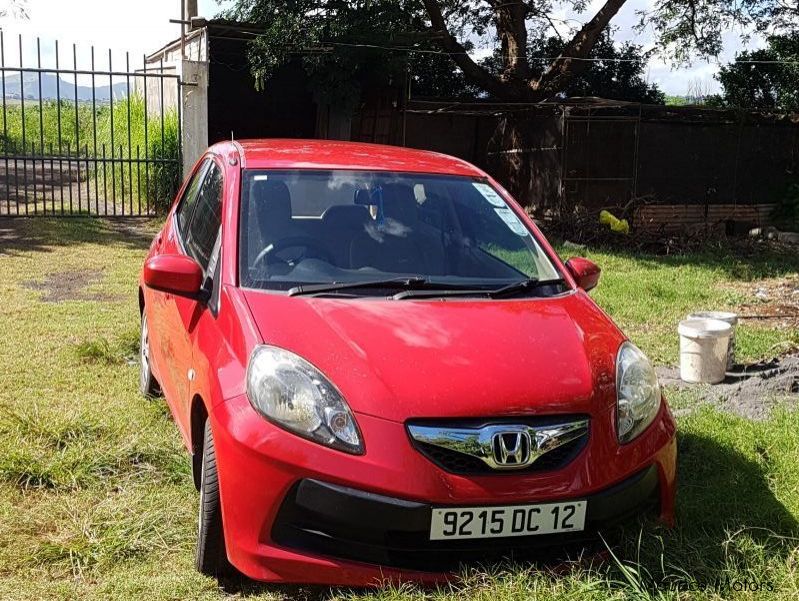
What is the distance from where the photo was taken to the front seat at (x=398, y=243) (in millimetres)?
3520

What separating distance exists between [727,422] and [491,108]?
41.8ft

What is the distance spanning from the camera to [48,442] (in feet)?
13.6

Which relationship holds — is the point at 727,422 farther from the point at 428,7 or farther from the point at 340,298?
the point at 428,7

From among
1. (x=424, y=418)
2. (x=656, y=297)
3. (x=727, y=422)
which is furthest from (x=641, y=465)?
(x=656, y=297)

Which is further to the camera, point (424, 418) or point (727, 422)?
point (727, 422)

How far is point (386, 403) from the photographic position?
102 inches

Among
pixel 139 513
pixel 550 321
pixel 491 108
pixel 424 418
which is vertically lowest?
pixel 139 513

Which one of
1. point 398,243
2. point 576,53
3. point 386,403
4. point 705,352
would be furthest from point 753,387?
point 576,53

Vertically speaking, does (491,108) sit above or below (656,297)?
above

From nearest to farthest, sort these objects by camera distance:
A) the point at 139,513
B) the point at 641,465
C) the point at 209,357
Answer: the point at 641,465
the point at 209,357
the point at 139,513

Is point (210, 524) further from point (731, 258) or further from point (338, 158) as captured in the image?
point (731, 258)

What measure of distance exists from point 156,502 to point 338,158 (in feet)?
5.75

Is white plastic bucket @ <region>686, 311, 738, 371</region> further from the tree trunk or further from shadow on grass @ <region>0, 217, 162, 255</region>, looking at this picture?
the tree trunk

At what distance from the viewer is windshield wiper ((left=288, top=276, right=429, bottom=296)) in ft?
10.5
